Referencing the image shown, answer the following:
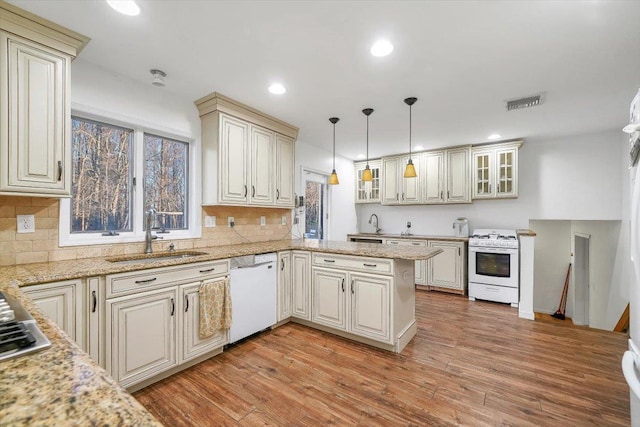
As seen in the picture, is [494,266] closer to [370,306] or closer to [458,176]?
[458,176]

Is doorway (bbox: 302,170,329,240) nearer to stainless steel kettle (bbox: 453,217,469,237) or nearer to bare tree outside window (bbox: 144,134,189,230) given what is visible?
bare tree outside window (bbox: 144,134,189,230)

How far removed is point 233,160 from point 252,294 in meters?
1.42

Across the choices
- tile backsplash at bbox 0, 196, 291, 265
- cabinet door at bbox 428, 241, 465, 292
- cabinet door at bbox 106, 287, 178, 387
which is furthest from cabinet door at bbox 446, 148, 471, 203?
cabinet door at bbox 106, 287, 178, 387

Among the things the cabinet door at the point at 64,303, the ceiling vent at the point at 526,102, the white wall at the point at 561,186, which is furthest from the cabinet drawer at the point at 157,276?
the white wall at the point at 561,186

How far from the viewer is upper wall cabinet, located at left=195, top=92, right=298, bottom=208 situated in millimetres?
2904

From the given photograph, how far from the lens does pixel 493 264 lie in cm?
412

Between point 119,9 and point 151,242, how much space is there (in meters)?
1.80

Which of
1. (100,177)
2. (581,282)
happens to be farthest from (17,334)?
(581,282)

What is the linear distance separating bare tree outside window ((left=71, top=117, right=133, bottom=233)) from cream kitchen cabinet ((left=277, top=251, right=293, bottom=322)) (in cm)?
153

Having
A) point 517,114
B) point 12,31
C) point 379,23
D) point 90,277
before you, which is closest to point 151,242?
point 90,277

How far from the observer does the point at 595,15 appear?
5.57ft

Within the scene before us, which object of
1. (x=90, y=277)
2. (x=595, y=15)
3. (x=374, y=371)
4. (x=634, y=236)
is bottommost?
(x=374, y=371)

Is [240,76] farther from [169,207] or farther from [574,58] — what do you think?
[574,58]

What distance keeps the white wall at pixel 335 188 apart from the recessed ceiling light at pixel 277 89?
5.33 feet
